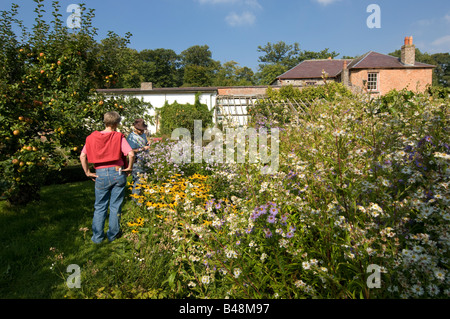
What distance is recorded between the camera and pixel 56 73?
539 cm

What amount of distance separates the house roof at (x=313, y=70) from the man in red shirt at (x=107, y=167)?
99.8 ft

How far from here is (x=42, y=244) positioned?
402 centimetres

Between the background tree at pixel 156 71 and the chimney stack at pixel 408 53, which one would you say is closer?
the chimney stack at pixel 408 53

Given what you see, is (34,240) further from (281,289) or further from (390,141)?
(390,141)

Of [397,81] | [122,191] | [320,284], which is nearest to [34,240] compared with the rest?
[122,191]

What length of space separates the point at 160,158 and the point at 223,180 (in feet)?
4.52

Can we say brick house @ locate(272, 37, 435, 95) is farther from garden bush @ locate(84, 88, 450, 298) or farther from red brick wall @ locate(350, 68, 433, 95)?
garden bush @ locate(84, 88, 450, 298)

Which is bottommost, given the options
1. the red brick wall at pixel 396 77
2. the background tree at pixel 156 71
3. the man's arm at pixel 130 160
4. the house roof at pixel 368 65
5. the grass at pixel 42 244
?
the grass at pixel 42 244

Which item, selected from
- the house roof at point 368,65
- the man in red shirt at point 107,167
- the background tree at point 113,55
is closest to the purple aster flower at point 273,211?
the man in red shirt at point 107,167

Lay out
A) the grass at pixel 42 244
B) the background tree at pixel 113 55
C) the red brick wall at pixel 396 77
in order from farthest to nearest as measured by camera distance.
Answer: the red brick wall at pixel 396 77 → the background tree at pixel 113 55 → the grass at pixel 42 244

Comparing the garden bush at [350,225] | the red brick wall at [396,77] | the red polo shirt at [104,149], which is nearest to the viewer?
the garden bush at [350,225]

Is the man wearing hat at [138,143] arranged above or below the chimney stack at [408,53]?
below

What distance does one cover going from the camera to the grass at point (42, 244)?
3064 millimetres

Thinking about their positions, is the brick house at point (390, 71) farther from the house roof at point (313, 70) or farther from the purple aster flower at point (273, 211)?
the purple aster flower at point (273, 211)
